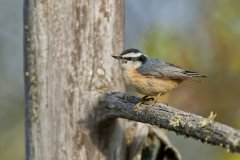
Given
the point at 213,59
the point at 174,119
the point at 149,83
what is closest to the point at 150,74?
the point at 149,83

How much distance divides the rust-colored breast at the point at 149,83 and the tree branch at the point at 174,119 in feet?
0.22

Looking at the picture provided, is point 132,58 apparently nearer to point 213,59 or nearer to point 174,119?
point 174,119

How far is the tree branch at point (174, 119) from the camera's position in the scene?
2.44 metres

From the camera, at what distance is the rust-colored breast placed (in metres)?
3.17

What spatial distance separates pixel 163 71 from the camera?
3162 mm

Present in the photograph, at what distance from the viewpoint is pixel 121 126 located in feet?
11.6

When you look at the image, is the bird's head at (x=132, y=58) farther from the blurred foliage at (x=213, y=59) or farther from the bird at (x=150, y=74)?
the blurred foliage at (x=213, y=59)

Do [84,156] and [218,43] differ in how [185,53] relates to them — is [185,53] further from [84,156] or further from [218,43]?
[84,156]

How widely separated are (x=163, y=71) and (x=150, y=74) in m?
0.07

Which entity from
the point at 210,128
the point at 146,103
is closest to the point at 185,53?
the point at 146,103

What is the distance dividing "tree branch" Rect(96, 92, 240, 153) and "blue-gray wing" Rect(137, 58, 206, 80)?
14 centimetres

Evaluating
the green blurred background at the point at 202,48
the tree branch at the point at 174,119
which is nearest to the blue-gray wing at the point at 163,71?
the tree branch at the point at 174,119

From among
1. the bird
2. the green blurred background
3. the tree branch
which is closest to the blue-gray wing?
the bird

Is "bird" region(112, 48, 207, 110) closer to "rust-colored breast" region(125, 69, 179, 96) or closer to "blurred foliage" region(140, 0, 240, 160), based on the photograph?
"rust-colored breast" region(125, 69, 179, 96)
